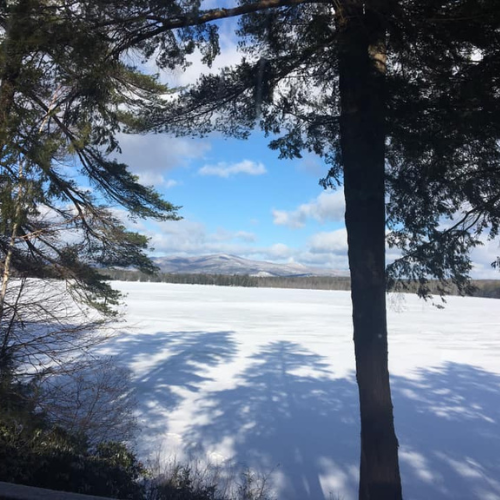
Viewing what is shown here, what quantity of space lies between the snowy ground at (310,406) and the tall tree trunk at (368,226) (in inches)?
91.0

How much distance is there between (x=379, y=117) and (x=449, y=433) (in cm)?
860

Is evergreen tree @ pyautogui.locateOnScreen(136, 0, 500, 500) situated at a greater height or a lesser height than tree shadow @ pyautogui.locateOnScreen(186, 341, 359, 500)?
greater

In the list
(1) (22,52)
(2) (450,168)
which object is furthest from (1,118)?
(2) (450,168)

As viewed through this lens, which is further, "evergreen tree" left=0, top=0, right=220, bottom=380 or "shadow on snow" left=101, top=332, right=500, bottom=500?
"shadow on snow" left=101, top=332, right=500, bottom=500

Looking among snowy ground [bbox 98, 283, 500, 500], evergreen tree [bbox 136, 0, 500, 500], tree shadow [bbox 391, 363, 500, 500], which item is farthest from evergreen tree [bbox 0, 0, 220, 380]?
tree shadow [bbox 391, 363, 500, 500]

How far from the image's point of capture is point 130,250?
→ 31.9 feet

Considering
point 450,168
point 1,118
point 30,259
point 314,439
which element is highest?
point 1,118

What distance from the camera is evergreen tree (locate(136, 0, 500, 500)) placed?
4289mm

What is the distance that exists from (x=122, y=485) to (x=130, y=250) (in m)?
5.45

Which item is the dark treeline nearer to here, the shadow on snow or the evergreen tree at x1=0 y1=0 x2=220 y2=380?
the shadow on snow

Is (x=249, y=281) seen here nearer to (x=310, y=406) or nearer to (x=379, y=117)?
(x=310, y=406)

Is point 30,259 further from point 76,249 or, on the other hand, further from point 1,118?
point 1,118

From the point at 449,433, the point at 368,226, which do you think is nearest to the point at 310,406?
the point at 449,433

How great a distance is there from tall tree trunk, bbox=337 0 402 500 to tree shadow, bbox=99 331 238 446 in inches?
268
